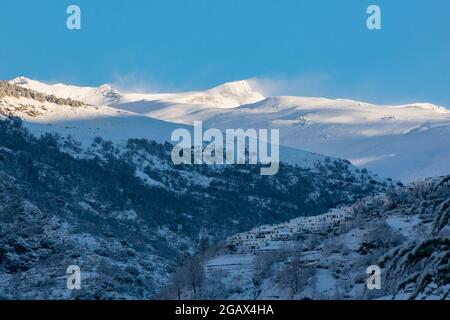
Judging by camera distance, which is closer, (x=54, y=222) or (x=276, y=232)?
(x=276, y=232)

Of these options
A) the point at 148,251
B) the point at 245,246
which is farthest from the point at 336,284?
the point at 148,251

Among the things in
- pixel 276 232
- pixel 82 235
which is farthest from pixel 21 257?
pixel 276 232

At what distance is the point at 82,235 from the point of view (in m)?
140

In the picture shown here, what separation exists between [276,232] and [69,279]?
2501 cm

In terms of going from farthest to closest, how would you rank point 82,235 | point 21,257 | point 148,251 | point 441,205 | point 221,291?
point 148,251, point 82,235, point 21,257, point 221,291, point 441,205

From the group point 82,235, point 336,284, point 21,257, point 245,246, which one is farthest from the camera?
point 82,235

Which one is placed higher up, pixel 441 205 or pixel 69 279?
pixel 441 205

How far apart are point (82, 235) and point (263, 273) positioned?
226 feet

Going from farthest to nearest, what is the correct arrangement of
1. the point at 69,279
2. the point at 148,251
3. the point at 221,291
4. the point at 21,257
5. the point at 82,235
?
the point at 148,251 → the point at 82,235 → the point at 21,257 → the point at 69,279 → the point at 221,291

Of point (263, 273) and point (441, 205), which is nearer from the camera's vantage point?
point (441, 205)

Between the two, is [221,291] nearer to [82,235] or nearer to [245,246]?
[245,246]
